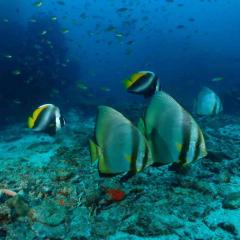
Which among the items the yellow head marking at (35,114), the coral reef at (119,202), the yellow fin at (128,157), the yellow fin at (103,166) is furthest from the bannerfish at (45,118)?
the yellow fin at (128,157)

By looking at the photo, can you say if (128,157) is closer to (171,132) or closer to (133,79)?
(171,132)

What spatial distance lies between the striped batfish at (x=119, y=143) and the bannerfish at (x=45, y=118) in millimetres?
3722

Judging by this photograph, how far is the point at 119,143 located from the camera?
2.28 meters

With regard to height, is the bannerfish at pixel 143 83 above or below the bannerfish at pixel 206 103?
above

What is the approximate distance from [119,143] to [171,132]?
36 centimetres

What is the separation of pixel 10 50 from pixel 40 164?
12.7 meters

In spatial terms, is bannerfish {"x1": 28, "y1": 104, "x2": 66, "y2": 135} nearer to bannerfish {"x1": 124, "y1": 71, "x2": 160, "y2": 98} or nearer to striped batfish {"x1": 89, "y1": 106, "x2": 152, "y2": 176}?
bannerfish {"x1": 124, "y1": 71, "x2": 160, "y2": 98}

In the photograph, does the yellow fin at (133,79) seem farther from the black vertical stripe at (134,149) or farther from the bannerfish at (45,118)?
the black vertical stripe at (134,149)

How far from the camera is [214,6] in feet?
378

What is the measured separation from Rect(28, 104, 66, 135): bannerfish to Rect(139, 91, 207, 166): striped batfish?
12.8 ft

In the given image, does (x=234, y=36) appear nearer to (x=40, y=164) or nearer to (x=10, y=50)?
(x=10, y=50)

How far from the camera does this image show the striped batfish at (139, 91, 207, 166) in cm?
218

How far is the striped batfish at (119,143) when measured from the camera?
7.43ft

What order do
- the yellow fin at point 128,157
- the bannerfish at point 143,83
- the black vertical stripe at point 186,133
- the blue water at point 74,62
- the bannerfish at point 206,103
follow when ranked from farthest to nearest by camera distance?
the blue water at point 74,62 < the bannerfish at point 206,103 < the bannerfish at point 143,83 < the yellow fin at point 128,157 < the black vertical stripe at point 186,133
